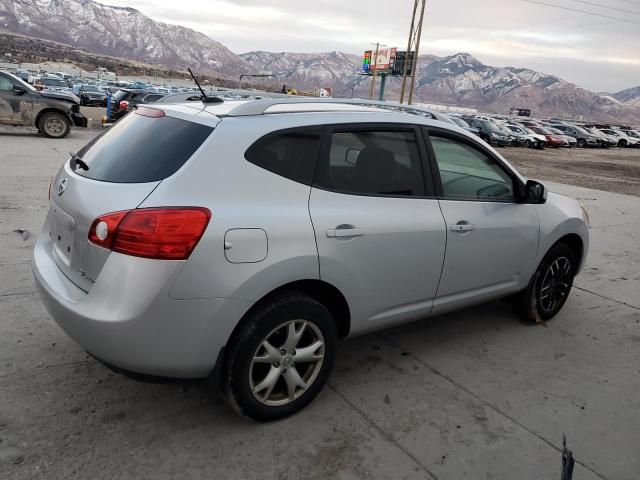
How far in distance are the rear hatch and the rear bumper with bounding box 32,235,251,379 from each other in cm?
13

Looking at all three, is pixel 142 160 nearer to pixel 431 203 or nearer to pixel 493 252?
pixel 431 203

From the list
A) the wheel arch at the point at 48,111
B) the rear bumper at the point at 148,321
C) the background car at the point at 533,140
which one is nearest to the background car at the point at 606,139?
the background car at the point at 533,140

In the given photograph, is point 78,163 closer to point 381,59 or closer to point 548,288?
point 548,288

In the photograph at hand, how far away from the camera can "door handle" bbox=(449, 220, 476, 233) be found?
3.39 m

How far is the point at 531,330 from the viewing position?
431 cm

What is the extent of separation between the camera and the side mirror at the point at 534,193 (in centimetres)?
385

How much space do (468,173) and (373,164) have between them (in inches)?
41.3

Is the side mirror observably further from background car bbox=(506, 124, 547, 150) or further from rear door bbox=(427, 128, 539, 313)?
background car bbox=(506, 124, 547, 150)

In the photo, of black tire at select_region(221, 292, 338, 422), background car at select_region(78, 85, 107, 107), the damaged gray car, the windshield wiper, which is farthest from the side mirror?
background car at select_region(78, 85, 107, 107)

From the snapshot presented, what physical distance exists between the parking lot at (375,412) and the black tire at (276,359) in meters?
0.13

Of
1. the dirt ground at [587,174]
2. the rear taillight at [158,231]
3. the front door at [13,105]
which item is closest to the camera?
the rear taillight at [158,231]

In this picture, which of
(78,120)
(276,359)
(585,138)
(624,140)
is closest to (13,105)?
(78,120)

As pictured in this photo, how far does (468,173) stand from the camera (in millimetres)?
3871

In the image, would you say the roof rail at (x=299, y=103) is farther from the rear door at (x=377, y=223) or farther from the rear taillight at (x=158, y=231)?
the rear taillight at (x=158, y=231)
